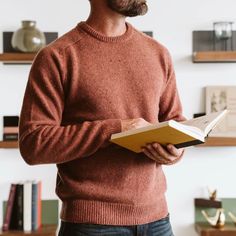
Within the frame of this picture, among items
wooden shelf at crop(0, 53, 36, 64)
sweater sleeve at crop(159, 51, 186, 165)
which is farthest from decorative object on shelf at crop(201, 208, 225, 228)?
sweater sleeve at crop(159, 51, 186, 165)

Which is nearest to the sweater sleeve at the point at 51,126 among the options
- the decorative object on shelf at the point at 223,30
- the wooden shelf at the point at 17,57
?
the wooden shelf at the point at 17,57

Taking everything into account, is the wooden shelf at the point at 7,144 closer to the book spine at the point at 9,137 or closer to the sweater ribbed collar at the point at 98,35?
the book spine at the point at 9,137

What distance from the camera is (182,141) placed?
3.84 ft

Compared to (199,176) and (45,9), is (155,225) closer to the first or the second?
(199,176)

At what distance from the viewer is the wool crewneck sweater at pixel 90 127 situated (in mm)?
1226

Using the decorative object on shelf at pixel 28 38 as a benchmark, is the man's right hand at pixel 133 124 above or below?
below

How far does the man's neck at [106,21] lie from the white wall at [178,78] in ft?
4.54

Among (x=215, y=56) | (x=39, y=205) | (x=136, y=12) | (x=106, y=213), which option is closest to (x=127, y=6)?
(x=136, y=12)

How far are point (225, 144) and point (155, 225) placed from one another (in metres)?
1.42

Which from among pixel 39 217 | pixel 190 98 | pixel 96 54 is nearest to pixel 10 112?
pixel 39 217

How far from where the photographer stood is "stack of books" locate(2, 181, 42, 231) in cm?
259

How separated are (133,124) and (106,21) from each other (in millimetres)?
313

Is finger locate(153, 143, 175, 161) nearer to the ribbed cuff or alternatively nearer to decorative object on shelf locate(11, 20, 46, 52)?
the ribbed cuff

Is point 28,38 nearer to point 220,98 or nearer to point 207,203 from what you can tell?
point 220,98
